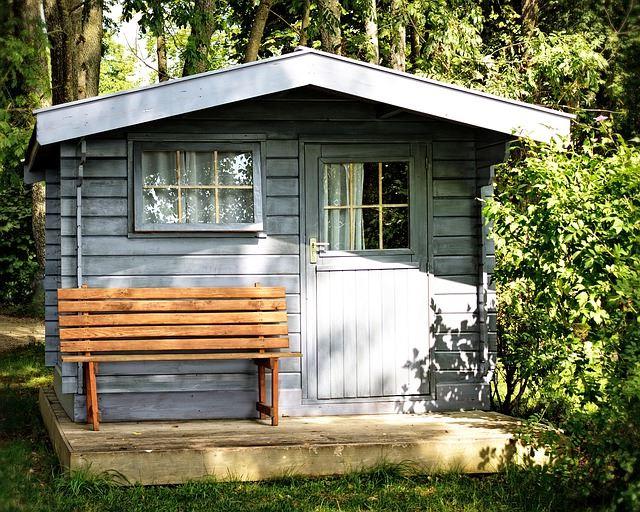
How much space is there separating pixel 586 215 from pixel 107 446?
339 cm

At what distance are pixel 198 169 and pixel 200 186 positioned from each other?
0.14 meters

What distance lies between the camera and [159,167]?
259 inches

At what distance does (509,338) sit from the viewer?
22.1 ft

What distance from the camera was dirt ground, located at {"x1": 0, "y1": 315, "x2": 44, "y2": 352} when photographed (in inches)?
542

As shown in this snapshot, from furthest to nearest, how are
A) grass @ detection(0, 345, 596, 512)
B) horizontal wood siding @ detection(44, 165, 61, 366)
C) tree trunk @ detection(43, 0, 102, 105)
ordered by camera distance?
tree trunk @ detection(43, 0, 102, 105) → horizontal wood siding @ detection(44, 165, 61, 366) → grass @ detection(0, 345, 596, 512)

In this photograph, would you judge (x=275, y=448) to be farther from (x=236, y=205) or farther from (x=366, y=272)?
(x=236, y=205)

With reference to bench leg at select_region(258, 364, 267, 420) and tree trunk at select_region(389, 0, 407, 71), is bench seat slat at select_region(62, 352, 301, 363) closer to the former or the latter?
bench leg at select_region(258, 364, 267, 420)

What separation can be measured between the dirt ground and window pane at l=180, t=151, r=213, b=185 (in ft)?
26.2

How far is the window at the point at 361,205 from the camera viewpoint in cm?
677

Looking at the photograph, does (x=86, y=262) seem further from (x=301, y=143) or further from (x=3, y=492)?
(x=3, y=492)

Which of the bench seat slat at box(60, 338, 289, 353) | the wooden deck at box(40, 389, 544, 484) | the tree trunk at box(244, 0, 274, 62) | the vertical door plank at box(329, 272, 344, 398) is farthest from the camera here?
the tree trunk at box(244, 0, 274, 62)

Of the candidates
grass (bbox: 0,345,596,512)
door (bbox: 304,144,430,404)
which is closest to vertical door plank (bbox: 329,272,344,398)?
door (bbox: 304,144,430,404)

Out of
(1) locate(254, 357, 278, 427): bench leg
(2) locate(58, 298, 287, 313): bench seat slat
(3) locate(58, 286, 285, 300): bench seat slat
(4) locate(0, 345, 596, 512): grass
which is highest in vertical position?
(3) locate(58, 286, 285, 300): bench seat slat

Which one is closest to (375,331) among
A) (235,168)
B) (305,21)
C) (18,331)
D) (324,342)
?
(324,342)
